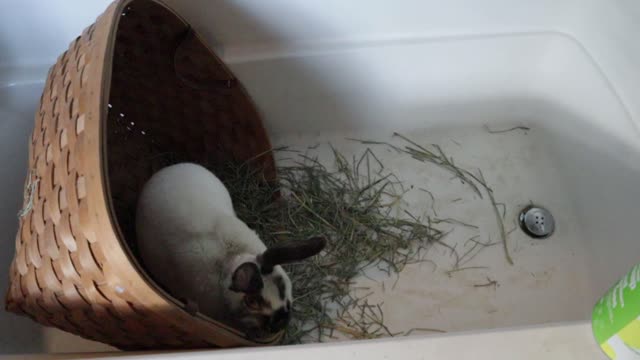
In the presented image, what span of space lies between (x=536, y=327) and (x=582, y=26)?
32.1 inches

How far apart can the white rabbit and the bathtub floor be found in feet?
1.12

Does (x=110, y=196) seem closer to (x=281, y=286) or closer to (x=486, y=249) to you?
(x=281, y=286)

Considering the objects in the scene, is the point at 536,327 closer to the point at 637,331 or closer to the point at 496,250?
the point at 637,331

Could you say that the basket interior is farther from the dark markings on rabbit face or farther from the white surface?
the white surface

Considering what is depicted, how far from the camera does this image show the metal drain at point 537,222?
132 centimetres

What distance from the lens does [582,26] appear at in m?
1.22

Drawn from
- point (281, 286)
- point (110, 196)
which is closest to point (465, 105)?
point (281, 286)

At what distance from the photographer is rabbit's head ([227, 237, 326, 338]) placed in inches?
36.1

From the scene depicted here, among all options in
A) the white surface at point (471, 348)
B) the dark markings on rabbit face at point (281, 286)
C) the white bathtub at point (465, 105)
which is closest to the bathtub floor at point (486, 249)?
the white bathtub at point (465, 105)

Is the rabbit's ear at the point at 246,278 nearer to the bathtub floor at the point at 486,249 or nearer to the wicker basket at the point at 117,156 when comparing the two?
the wicker basket at the point at 117,156

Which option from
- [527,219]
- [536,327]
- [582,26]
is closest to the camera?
[536,327]

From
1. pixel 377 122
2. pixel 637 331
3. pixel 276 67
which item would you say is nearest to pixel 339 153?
pixel 377 122

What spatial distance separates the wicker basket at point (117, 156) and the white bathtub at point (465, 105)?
0.10 meters

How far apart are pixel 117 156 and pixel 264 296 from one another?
0.51m
